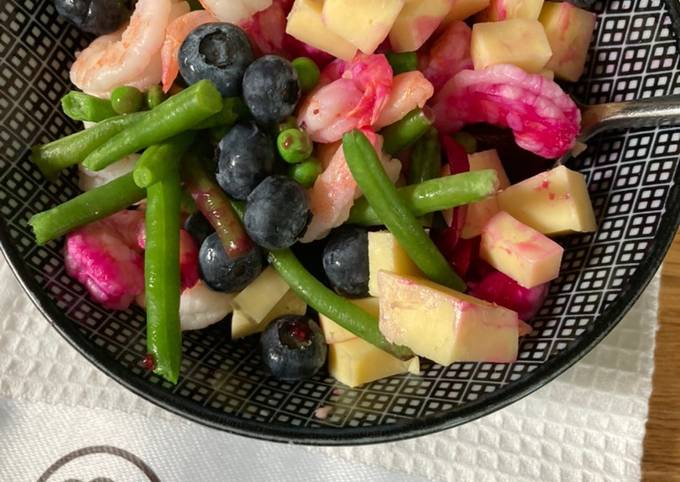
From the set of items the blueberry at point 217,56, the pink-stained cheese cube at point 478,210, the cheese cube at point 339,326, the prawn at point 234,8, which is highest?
the prawn at point 234,8

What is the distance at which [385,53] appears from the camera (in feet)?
3.20

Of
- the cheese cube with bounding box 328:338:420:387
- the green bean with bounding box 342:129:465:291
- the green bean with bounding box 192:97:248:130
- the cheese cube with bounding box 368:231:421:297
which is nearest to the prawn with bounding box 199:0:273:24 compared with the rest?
the green bean with bounding box 192:97:248:130

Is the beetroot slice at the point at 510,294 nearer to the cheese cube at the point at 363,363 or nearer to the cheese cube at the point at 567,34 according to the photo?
the cheese cube at the point at 363,363

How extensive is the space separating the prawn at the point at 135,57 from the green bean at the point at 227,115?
0.12 meters

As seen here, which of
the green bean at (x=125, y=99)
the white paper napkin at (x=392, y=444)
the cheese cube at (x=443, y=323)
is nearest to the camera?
the cheese cube at (x=443, y=323)

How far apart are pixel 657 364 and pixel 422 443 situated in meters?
0.37

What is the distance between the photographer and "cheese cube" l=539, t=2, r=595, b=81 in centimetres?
100

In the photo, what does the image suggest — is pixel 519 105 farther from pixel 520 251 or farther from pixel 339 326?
pixel 339 326

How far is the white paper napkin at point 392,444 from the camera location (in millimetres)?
1039

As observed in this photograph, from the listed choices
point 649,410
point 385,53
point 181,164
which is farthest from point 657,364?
point 181,164

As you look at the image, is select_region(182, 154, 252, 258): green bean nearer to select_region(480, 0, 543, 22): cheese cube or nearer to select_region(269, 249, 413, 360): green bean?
select_region(269, 249, 413, 360): green bean

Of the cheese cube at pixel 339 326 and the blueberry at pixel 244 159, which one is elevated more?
the blueberry at pixel 244 159

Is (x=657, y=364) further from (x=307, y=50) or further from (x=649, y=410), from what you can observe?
(x=307, y=50)

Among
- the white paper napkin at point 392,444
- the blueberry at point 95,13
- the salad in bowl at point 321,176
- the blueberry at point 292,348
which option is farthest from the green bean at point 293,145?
the white paper napkin at point 392,444
